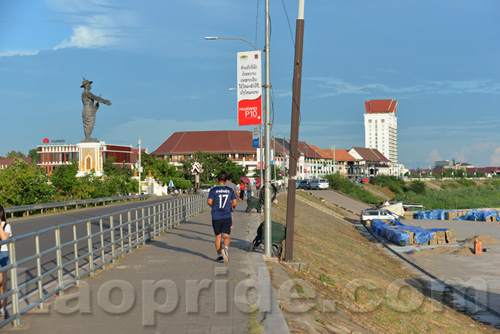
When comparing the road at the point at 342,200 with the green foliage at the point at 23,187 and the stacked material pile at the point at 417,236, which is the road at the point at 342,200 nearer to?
the stacked material pile at the point at 417,236

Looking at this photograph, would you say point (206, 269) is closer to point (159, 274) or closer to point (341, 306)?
point (159, 274)

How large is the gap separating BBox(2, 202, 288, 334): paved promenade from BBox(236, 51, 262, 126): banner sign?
11.0ft

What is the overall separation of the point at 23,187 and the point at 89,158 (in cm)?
1935

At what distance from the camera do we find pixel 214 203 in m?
12.7

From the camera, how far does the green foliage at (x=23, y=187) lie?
37.4m

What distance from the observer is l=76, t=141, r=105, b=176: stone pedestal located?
57.4 meters

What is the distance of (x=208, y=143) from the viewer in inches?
5344

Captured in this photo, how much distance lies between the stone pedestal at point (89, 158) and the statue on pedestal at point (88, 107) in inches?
38.9

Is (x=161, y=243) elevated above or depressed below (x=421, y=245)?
above

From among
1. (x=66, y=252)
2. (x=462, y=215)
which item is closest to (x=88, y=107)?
(x=462, y=215)

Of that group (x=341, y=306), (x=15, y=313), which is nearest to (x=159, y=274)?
(x=341, y=306)

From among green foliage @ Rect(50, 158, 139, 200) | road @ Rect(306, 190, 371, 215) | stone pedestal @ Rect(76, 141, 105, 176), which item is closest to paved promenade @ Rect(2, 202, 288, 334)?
green foliage @ Rect(50, 158, 139, 200)

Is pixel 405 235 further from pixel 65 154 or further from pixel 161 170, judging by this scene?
pixel 65 154

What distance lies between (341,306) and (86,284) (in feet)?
15.9
